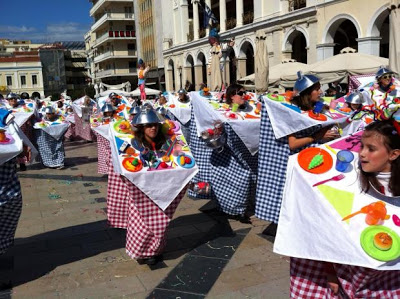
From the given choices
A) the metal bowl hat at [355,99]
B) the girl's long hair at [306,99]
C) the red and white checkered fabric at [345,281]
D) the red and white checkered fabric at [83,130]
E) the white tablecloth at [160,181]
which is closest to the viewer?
the red and white checkered fabric at [345,281]

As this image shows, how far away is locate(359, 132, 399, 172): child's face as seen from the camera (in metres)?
2.12

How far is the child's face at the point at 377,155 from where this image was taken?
2119 mm

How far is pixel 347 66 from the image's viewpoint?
1166 centimetres

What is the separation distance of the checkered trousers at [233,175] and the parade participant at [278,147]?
36.7 inches

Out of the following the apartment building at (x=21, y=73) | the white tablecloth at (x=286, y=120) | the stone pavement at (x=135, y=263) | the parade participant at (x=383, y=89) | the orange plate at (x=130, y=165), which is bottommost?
the stone pavement at (x=135, y=263)

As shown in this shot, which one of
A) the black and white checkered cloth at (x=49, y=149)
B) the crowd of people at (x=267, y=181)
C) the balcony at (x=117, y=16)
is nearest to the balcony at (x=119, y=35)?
the balcony at (x=117, y=16)

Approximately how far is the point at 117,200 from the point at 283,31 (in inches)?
785

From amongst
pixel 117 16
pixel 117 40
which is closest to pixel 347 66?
pixel 117 40

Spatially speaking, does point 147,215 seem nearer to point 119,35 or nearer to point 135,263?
point 135,263

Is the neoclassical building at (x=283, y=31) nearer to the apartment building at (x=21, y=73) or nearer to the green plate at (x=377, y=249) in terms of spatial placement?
the green plate at (x=377, y=249)

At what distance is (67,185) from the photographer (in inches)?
328

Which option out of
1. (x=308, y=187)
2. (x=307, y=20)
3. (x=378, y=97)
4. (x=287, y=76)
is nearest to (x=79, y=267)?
(x=308, y=187)

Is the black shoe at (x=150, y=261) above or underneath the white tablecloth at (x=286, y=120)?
underneath

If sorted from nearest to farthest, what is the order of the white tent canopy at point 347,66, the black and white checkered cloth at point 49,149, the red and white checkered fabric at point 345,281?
1. the red and white checkered fabric at point 345,281
2. the black and white checkered cloth at point 49,149
3. the white tent canopy at point 347,66
